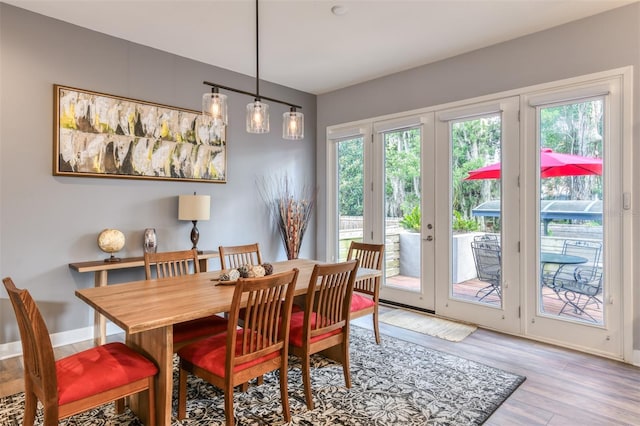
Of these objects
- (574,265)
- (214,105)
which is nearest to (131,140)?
(214,105)

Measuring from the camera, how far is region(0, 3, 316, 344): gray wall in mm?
3084

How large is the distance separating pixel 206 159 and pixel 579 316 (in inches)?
158

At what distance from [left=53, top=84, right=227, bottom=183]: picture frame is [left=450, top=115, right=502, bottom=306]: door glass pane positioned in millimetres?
2677

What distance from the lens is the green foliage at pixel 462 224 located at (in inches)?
157

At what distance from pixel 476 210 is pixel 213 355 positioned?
305 cm

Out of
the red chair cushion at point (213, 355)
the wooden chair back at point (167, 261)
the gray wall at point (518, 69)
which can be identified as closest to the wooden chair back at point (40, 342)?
the red chair cushion at point (213, 355)

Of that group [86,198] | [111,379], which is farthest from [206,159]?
[111,379]

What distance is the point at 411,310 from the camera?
4.47 m

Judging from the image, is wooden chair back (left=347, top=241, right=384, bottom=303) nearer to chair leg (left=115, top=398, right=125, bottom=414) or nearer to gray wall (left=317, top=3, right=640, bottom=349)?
gray wall (left=317, top=3, right=640, bottom=349)

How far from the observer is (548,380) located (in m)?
2.71

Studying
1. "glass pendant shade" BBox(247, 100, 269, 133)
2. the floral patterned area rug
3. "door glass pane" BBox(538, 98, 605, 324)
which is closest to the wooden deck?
"door glass pane" BBox(538, 98, 605, 324)

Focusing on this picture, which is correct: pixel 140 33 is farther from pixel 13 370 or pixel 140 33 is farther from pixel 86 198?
pixel 13 370

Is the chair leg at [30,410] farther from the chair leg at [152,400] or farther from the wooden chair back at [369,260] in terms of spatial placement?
the wooden chair back at [369,260]

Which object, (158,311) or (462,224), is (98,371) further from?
(462,224)
